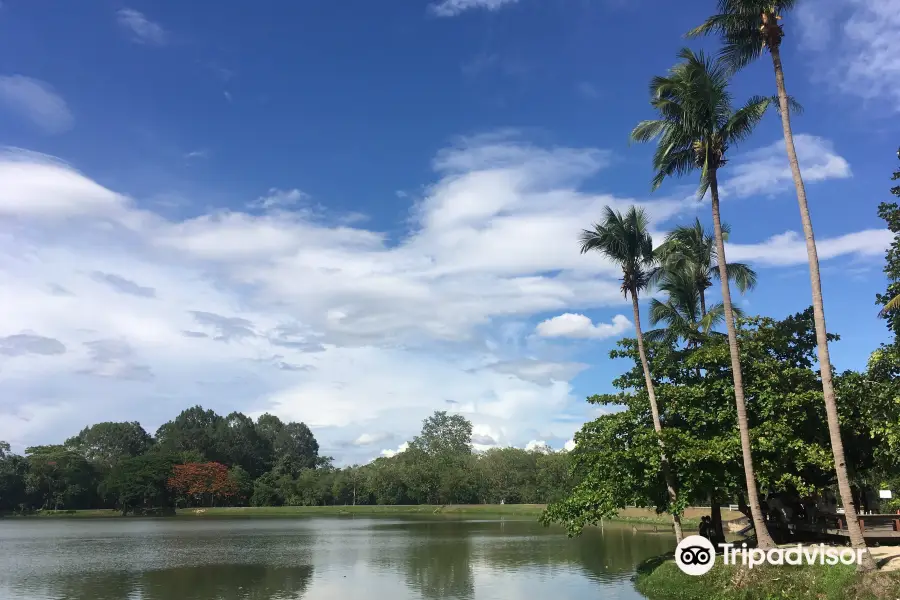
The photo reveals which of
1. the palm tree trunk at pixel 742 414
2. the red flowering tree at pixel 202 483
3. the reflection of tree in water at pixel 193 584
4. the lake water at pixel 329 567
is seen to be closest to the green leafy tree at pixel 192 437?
the red flowering tree at pixel 202 483

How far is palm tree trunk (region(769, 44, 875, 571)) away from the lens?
16.0 m

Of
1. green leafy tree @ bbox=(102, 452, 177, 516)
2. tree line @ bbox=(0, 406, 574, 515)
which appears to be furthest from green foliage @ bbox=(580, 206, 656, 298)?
green leafy tree @ bbox=(102, 452, 177, 516)

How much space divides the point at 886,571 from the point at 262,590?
Answer: 20971 millimetres

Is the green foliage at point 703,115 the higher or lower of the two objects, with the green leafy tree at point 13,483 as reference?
higher

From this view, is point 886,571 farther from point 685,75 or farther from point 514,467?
point 514,467

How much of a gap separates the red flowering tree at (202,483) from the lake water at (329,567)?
5163 cm

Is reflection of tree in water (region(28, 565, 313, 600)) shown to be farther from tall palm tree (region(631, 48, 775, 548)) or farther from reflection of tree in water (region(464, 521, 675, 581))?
tall palm tree (region(631, 48, 775, 548))

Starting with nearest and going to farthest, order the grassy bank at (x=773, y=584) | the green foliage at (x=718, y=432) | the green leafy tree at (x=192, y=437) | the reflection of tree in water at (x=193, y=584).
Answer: the grassy bank at (x=773, y=584) < the green foliage at (x=718, y=432) < the reflection of tree in water at (x=193, y=584) < the green leafy tree at (x=192, y=437)

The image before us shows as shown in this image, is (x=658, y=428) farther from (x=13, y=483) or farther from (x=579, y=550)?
A: (x=13, y=483)

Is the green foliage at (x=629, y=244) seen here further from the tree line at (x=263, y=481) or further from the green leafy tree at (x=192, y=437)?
the green leafy tree at (x=192, y=437)

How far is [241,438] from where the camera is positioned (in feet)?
445

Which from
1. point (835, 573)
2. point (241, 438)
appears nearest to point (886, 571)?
point (835, 573)

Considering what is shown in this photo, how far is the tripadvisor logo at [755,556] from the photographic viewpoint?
1761 centimetres

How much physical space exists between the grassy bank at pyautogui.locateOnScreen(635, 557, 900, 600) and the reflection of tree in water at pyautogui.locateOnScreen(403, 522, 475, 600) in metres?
6.96
